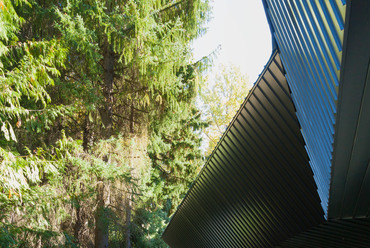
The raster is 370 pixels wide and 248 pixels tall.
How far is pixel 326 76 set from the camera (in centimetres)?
251

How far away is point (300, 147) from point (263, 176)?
128cm

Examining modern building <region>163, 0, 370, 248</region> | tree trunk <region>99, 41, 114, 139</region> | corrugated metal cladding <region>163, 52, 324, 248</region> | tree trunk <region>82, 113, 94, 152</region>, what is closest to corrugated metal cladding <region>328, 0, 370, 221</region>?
modern building <region>163, 0, 370, 248</region>

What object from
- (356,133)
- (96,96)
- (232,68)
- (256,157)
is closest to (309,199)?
(256,157)

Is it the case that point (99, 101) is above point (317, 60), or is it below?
above

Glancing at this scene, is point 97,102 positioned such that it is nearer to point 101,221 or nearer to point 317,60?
point 101,221

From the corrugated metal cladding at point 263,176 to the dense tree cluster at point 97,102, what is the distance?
8.90 ft

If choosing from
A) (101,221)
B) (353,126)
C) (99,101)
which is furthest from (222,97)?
(353,126)

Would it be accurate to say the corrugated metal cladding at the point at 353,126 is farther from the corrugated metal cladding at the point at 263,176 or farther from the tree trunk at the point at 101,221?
the tree trunk at the point at 101,221

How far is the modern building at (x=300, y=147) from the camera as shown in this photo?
82.2 inches

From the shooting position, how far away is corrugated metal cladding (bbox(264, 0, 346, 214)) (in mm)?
2080

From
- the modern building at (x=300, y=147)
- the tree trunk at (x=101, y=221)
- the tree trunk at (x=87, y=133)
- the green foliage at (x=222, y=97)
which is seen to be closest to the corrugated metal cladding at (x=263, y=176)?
the modern building at (x=300, y=147)

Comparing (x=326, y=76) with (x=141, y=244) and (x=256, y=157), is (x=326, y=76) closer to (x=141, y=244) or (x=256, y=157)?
(x=256, y=157)

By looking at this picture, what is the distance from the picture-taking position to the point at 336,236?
601cm

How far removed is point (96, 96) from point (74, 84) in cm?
Result: 68
